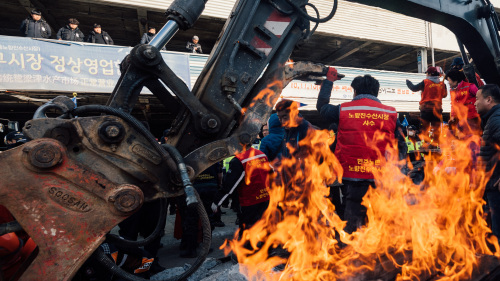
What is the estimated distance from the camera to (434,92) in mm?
6613

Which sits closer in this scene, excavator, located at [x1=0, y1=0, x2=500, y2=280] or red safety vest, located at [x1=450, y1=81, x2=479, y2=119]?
excavator, located at [x1=0, y1=0, x2=500, y2=280]

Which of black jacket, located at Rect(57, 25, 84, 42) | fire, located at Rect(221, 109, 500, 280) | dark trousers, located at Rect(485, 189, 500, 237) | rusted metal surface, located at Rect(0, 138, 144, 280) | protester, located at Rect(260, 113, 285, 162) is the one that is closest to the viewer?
rusted metal surface, located at Rect(0, 138, 144, 280)

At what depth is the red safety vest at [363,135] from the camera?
11.0 feet

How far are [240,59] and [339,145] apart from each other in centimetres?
191

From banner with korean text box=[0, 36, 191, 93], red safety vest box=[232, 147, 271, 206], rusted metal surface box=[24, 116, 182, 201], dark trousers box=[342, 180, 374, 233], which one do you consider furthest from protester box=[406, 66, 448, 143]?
banner with korean text box=[0, 36, 191, 93]

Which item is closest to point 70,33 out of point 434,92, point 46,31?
point 46,31

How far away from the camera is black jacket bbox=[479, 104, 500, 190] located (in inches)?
137

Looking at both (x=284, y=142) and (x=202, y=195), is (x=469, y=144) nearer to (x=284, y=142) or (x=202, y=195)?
(x=284, y=142)

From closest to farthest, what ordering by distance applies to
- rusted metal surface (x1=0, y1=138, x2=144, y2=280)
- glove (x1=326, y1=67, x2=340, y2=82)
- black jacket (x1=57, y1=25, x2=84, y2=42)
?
rusted metal surface (x1=0, y1=138, x2=144, y2=280) → glove (x1=326, y1=67, x2=340, y2=82) → black jacket (x1=57, y1=25, x2=84, y2=42)

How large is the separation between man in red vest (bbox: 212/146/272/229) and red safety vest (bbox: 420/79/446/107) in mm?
4740

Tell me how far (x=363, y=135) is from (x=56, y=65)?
27.9 ft

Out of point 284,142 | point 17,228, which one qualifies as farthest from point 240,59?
point 284,142

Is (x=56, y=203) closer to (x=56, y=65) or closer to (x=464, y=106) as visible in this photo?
(x=464, y=106)

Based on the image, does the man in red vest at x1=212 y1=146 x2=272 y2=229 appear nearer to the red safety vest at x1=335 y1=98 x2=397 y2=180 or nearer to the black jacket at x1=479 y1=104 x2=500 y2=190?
the red safety vest at x1=335 y1=98 x2=397 y2=180
